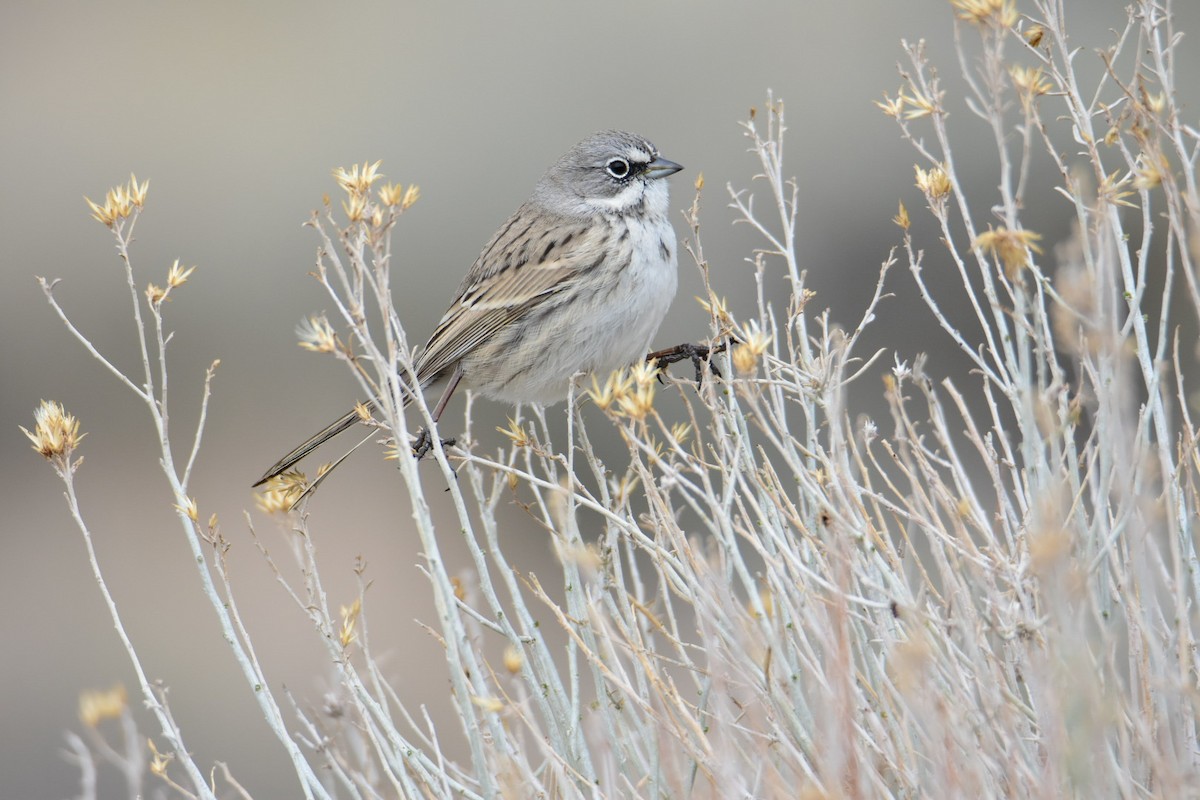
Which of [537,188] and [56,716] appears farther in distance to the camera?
[56,716]

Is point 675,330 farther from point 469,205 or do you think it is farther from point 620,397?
point 620,397

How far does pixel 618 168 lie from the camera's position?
5215 millimetres

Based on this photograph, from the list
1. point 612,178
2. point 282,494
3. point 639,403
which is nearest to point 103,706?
point 282,494

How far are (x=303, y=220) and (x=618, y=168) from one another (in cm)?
534

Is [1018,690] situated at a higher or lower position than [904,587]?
lower

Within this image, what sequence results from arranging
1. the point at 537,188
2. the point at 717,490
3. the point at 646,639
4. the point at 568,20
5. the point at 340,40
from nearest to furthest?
the point at 646,639 < the point at 537,188 < the point at 717,490 < the point at 568,20 < the point at 340,40

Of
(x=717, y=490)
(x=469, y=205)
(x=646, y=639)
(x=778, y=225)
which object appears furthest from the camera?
(x=469, y=205)

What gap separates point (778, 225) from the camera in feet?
28.3

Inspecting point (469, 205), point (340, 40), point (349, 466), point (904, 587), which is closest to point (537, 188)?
point (904, 587)

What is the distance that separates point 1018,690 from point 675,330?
561 cm

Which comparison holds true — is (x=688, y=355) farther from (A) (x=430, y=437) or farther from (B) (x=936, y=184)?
(B) (x=936, y=184)

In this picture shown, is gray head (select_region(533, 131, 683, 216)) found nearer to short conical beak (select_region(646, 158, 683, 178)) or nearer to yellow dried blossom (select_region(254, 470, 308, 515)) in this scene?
short conical beak (select_region(646, 158, 683, 178))

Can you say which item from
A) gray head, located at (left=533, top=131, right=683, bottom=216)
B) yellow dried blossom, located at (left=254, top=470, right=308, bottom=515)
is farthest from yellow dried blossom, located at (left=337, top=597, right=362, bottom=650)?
gray head, located at (left=533, top=131, right=683, bottom=216)

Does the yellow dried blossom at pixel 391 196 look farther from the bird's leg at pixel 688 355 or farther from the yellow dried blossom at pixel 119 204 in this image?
the bird's leg at pixel 688 355
